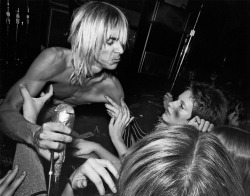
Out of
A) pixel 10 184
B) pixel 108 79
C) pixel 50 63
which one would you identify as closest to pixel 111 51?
pixel 108 79

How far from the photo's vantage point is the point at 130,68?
20.7 ft

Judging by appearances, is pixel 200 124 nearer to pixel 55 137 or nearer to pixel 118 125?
pixel 118 125

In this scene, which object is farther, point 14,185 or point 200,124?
point 200,124

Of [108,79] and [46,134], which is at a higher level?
[46,134]

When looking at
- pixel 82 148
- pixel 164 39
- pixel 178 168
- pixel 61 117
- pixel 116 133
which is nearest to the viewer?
pixel 178 168

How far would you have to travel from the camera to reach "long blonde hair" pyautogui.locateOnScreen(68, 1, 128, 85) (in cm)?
209

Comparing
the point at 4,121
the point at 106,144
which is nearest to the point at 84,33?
the point at 4,121

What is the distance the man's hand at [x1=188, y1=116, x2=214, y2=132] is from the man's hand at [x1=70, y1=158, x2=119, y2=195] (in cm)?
123

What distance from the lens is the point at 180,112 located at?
6.84 ft

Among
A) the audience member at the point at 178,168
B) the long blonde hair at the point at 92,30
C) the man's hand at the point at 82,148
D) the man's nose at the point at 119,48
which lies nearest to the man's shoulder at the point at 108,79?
the long blonde hair at the point at 92,30

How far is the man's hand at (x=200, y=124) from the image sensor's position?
196 cm

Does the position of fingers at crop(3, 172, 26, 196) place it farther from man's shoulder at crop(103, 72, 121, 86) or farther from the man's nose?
man's shoulder at crop(103, 72, 121, 86)

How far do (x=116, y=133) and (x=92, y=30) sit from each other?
1.05 meters

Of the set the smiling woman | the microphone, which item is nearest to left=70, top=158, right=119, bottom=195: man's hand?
the microphone
